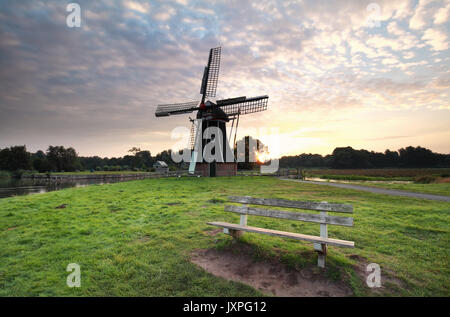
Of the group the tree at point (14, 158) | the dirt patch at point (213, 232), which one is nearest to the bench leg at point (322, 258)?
the dirt patch at point (213, 232)

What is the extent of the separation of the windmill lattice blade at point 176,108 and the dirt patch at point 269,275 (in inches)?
1094

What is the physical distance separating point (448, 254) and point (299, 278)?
141 inches

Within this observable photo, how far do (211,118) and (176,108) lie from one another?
19.7 feet

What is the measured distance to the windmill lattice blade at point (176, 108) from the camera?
31420mm

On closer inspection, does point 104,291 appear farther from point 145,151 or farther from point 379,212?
point 145,151

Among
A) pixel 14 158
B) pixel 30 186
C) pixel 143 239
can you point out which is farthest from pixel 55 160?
pixel 143 239

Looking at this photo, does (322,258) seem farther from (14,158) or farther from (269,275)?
(14,158)

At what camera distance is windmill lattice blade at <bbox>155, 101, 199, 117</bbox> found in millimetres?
31420

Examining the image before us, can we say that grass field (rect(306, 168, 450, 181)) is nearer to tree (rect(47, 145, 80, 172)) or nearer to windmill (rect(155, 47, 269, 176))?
windmill (rect(155, 47, 269, 176))

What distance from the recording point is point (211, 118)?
29453 mm

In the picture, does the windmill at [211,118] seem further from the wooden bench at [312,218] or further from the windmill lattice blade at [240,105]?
the wooden bench at [312,218]

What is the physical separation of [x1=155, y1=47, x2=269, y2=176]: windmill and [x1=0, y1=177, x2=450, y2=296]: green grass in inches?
830

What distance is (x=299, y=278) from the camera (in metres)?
4.01
